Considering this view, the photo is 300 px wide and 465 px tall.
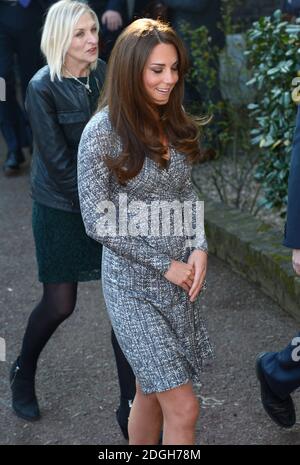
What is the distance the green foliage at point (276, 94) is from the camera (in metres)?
5.71

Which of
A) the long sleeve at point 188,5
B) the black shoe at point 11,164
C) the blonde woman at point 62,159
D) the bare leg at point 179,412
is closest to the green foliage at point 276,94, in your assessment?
the blonde woman at point 62,159

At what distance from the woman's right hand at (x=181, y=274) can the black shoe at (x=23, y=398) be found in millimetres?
1310

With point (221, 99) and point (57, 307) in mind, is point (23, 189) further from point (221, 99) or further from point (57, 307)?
point (57, 307)

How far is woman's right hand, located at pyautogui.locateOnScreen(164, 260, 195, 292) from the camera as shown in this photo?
354 cm

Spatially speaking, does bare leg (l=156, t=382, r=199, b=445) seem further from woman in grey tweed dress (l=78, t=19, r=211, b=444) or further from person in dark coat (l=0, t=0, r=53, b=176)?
person in dark coat (l=0, t=0, r=53, b=176)

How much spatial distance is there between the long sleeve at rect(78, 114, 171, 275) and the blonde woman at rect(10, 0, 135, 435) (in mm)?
660

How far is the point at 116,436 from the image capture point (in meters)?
4.39

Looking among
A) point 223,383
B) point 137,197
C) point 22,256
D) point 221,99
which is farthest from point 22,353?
point 221,99

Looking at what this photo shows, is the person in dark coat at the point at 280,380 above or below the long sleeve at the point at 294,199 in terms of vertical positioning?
below

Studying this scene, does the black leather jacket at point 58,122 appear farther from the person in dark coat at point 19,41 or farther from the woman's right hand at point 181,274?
the person in dark coat at point 19,41

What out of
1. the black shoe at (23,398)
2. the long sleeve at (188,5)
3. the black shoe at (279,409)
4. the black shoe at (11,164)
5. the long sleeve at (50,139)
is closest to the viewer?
the long sleeve at (50,139)

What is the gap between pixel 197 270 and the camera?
3.61 meters

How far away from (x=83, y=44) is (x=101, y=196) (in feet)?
3.00

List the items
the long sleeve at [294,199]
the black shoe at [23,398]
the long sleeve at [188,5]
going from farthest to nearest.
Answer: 1. the long sleeve at [188,5]
2. the black shoe at [23,398]
3. the long sleeve at [294,199]
